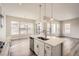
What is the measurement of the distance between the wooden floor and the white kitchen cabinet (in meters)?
0.16

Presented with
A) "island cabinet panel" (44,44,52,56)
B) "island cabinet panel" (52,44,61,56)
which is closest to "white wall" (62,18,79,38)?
"island cabinet panel" (52,44,61,56)

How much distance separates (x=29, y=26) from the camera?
141 centimetres

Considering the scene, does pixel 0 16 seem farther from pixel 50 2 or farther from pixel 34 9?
pixel 50 2

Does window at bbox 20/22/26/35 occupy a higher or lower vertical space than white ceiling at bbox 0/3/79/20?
lower

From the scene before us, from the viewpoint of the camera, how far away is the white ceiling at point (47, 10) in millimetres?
1361

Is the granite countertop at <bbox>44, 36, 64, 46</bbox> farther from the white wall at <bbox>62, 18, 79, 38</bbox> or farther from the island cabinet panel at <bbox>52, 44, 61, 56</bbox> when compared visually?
the white wall at <bbox>62, 18, 79, 38</bbox>

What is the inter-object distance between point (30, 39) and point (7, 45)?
42cm

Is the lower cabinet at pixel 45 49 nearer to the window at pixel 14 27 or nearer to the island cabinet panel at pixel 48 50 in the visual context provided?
the island cabinet panel at pixel 48 50

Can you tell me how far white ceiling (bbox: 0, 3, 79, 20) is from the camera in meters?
1.36

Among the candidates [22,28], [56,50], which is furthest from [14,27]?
[56,50]

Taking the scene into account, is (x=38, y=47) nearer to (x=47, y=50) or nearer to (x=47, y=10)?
(x=47, y=50)

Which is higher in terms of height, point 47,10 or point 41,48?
point 47,10

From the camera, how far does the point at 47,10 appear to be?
1.38 meters

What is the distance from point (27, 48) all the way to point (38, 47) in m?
0.21
